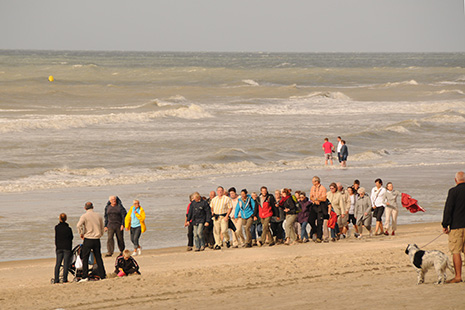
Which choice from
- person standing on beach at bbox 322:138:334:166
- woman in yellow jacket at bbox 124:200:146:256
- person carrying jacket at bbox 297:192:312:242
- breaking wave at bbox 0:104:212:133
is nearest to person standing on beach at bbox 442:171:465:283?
person carrying jacket at bbox 297:192:312:242

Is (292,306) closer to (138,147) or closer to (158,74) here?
(138,147)

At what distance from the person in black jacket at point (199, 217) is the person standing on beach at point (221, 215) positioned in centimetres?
34

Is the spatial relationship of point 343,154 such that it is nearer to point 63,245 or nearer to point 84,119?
point 63,245

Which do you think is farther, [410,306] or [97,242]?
[97,242]

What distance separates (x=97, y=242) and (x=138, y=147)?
19604mm

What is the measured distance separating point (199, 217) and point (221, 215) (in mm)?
511

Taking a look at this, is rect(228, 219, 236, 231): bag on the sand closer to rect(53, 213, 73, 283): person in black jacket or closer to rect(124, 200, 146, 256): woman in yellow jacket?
rect(124, 200, 146, 256): woman in yellow jacket

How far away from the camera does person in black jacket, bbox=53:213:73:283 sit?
Answer: 35.7ft

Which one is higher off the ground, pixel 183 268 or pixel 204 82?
pixel 204 82

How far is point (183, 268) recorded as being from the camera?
11.7 meters

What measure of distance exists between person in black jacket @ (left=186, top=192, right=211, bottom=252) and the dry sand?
15.8 inches

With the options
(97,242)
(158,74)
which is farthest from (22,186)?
(158,74)

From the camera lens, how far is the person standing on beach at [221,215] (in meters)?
14.1

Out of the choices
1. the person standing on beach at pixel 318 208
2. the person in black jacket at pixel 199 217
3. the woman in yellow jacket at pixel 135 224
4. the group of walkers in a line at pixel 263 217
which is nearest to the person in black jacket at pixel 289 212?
the group of walkers in a line at pixel 263 217
